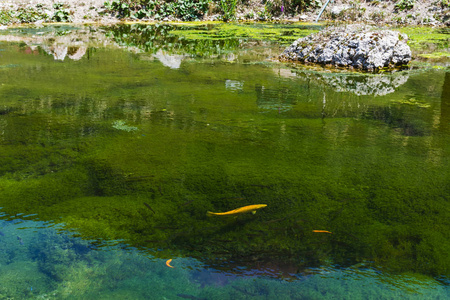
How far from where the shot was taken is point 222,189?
2186 mm

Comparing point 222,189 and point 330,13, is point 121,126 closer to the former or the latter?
point 222,189

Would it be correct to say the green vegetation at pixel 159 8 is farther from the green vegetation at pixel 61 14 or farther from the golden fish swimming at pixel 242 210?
the golden fish swimming at pixel 242 210

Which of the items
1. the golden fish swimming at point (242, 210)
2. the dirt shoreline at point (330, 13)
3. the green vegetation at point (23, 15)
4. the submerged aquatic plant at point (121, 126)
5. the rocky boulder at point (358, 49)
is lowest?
the golden fish swimming at point (242, 210)

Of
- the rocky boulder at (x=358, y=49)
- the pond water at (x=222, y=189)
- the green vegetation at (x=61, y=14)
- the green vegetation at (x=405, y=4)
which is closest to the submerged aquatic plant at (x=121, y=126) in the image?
the pond water at (x=222, y=189)

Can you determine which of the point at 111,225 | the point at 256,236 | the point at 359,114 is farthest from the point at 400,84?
the point at 111,225

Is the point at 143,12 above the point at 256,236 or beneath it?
above

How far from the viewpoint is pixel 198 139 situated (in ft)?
9.55

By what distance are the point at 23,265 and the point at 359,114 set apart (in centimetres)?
307

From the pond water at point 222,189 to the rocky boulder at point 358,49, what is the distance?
1068 mm

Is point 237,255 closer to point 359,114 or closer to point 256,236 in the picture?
point 256,236

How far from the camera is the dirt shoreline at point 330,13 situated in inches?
482

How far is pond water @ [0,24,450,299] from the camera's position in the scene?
1.52 meters

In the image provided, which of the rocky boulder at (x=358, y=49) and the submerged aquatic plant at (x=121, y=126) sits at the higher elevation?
the rocky boulder at (x=358, y=49)

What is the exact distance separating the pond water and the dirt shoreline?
921cm
